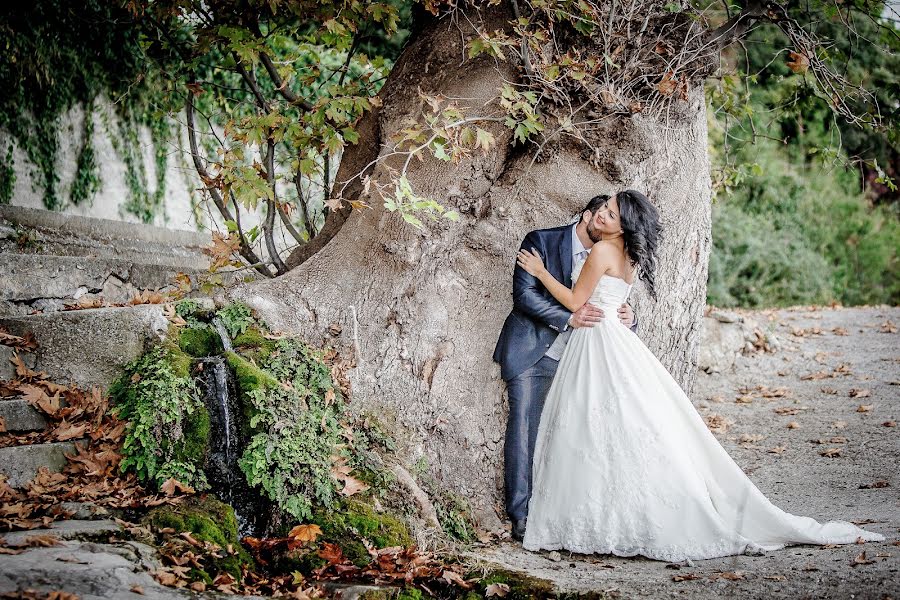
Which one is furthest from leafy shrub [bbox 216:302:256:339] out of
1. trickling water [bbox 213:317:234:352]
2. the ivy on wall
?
the ivy on wall

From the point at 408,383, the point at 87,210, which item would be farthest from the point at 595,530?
the point at 87,210

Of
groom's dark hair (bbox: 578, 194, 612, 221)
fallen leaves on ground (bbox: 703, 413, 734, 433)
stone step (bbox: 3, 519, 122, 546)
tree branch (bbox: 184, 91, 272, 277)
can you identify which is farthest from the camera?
fallen leaves on ground (bbox: 703, 413, 734, 433)

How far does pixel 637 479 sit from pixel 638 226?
163cm

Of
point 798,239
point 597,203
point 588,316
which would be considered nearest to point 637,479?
point 588,316

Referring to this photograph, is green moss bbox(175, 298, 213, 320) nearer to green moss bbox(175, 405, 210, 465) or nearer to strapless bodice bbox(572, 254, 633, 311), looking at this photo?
green moss bbox(175, 405, 210, 465)

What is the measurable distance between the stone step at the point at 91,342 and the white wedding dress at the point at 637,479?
9.09 feet

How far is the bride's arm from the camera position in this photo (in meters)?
5.18

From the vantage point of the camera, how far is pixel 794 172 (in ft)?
54.0

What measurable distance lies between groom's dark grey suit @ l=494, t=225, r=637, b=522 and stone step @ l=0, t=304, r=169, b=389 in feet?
7.86

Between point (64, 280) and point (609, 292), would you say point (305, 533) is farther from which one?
point (64, 280)

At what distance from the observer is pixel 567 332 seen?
548 centimetres

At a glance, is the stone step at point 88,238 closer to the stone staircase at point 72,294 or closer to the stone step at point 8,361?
the stone staircase at point 72,294

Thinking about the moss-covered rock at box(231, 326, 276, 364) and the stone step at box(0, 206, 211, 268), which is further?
the stone step at box(0, 206, 211, 268)

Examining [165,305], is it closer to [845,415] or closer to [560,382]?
[560,382]
